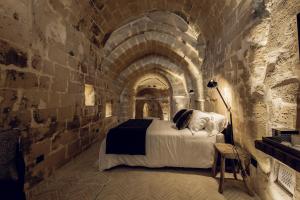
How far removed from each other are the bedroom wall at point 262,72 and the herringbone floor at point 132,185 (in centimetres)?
57

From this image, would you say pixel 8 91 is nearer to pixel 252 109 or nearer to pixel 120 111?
pixel 252 109

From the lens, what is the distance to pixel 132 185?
224 cm

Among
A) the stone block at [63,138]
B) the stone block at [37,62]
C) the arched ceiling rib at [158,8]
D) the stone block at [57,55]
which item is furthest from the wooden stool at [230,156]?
the stone block at [57,55]

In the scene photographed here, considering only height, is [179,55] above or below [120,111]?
above

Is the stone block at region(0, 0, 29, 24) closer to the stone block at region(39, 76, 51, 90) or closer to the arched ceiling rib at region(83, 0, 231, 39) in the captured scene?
the stone block at region(39, 76, 51, 90)

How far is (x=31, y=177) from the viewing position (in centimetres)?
211

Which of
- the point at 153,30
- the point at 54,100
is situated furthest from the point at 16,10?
the point at 153,30

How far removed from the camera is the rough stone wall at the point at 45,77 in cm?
184

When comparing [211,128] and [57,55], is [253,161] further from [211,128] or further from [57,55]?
[57,55]

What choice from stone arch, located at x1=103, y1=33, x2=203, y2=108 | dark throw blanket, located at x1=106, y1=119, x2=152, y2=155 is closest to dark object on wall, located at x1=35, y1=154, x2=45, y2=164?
dark throw blanket, located at x1=106, y1=119, x2=152, y2=155

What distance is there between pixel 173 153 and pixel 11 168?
6.76ft

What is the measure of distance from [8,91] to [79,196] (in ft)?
4.62

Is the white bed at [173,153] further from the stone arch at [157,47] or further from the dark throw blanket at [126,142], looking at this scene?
the stone arch at [157,47]

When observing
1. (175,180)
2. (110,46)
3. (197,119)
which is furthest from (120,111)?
(175,180)
